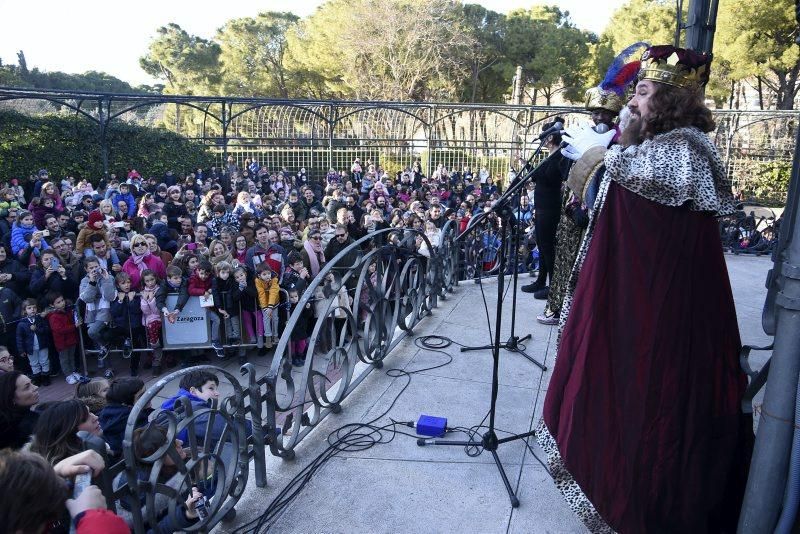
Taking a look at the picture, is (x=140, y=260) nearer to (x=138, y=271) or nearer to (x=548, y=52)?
(x=138, y=271)

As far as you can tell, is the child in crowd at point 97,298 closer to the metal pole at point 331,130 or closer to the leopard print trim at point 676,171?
the leopard print trim at point 676,171

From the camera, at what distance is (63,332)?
19.8ft

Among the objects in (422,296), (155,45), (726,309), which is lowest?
(422,296)

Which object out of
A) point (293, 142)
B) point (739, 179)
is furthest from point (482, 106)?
point (739, 179)

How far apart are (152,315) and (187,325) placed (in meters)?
0.37

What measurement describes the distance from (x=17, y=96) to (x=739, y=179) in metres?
19.0

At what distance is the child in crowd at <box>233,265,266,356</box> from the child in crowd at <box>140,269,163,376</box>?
87 cm

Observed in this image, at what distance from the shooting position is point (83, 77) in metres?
41.3

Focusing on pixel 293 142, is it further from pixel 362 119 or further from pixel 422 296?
pixel 422 296

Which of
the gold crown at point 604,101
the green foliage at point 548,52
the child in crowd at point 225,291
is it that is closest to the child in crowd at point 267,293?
the child in crowd at point 225,291

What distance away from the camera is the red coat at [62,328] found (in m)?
6.00

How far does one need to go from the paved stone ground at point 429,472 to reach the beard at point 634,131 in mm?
1450

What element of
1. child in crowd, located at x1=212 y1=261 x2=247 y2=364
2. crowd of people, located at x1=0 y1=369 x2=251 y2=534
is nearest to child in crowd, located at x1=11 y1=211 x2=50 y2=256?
child in crowd, located at x1=212 y1=261 x2=247 y2=364

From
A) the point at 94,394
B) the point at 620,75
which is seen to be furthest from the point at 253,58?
the point at 620,75
